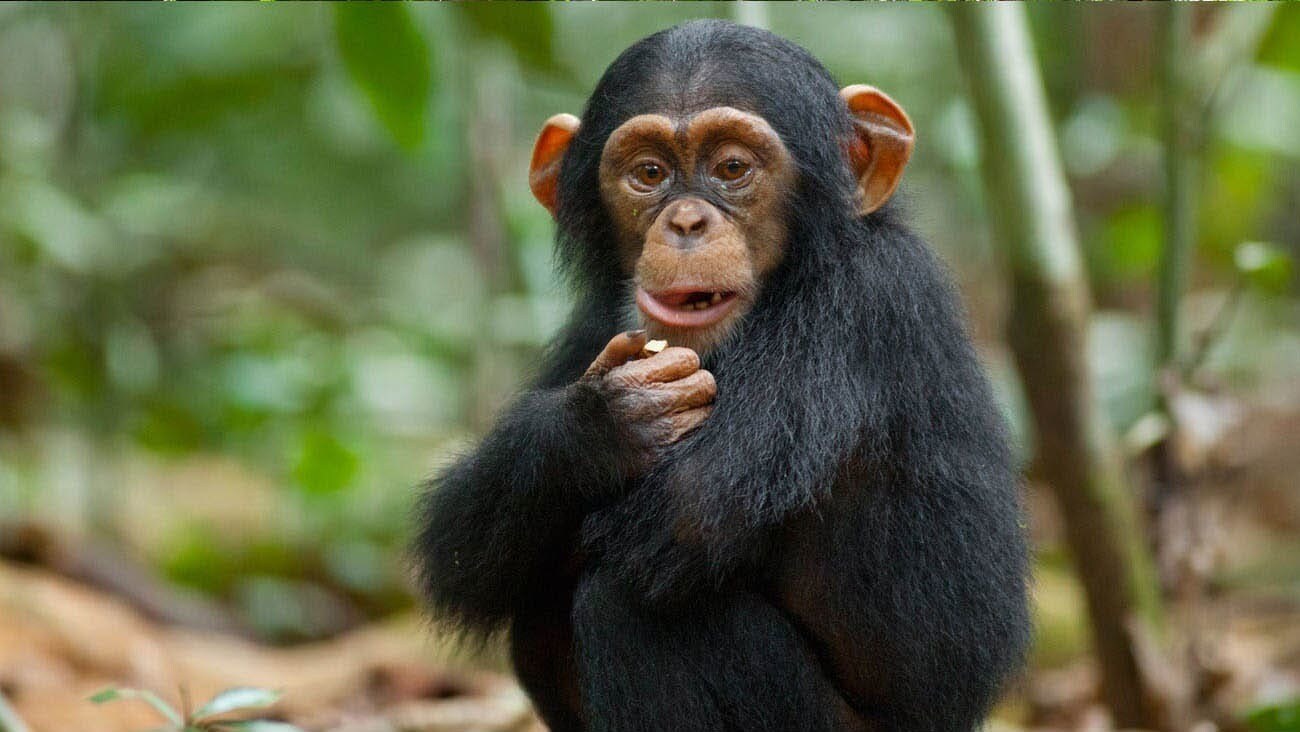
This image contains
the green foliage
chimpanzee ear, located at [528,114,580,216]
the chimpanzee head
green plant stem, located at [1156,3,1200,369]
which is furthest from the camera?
green plant stem, located at [1156,3,1200,369]

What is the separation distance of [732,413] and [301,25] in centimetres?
812

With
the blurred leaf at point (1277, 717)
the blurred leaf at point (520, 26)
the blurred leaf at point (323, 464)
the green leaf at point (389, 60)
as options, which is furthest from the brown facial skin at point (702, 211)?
the blurred leaf at point (323, 464)

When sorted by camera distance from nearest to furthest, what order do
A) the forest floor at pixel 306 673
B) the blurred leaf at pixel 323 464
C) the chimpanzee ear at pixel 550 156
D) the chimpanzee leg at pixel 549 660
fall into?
the chimpanzee leg at pixel 549 660
the chimpanzee ear at pixel 550 156
the forest floor at pixel 306 673
the blurred leaf at pixel 323 464

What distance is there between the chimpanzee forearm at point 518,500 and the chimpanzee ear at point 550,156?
76cm

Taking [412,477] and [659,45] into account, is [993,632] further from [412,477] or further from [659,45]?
[412,477]

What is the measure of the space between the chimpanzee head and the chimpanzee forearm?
0.38 meters

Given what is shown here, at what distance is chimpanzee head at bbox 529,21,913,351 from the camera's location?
3.78 meters

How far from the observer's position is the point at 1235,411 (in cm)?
614

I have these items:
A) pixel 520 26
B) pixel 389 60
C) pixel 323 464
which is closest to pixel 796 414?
pixel 389 60

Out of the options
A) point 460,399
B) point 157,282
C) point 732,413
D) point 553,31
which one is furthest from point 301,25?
point 732,413

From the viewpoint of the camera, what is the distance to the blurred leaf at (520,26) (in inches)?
203

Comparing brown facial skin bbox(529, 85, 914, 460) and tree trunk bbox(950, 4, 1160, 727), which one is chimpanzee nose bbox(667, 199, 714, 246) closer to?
brown facial skin bbox(529, 85, 914, 460)

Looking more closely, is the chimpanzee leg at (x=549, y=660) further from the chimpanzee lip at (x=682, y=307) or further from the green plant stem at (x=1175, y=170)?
the green plant stem at (x=1175, y=170)

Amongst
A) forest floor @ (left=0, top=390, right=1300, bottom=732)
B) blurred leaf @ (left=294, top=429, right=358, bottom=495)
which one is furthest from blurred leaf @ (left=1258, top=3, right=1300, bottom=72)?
blurred leaf @ (left=294, top=429, right=358, bottom=495)
